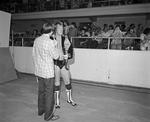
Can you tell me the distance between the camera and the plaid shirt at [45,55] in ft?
7.11

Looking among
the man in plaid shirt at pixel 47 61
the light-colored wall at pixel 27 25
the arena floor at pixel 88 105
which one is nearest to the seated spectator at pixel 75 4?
the light-colored wall at pixel 27 25

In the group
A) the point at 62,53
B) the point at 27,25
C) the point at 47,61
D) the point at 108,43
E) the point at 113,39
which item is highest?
the point at 27,25

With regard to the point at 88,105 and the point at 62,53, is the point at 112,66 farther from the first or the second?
the point at 62,53

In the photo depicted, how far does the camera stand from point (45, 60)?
87.0 inches

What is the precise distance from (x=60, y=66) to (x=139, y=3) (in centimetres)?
651

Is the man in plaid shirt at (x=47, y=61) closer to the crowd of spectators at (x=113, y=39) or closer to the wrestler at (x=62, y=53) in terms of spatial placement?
the wrestler at (x=62, y=53)

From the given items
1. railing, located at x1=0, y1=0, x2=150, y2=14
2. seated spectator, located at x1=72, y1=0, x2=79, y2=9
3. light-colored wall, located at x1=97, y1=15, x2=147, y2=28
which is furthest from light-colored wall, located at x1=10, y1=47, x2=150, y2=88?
light-colored wall, located at x1=97, y1=15, x2=147, y2=28

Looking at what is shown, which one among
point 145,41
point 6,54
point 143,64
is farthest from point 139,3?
point 6,54

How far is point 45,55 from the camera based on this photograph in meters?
2.20

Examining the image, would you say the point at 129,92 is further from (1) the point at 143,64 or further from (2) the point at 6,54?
(2) the point at 6,54

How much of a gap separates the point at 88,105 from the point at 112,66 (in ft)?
6.50

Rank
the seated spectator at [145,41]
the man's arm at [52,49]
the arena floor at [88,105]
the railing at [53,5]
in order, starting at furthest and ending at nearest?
the railing at [53,5], the seated spectator at [145,41], the arena floor at [88,105], the man's arm at [52,49]

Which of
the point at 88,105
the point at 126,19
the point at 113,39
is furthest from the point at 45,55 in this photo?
the point at 126,19

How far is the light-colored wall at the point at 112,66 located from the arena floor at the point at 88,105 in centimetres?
33
